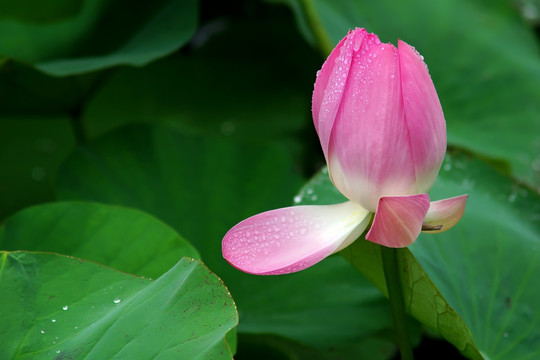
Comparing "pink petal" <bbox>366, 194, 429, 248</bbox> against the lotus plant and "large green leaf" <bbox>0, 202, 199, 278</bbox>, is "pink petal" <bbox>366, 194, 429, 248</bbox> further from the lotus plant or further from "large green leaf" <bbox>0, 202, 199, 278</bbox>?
"large green leaf" <bbox>0, 202, 199, 278</bbox>

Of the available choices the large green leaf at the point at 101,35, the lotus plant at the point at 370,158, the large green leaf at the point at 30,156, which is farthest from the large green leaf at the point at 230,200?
the lotus plant at the point at 370,158

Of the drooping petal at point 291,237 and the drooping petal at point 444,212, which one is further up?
the drooping petal at point 291,237

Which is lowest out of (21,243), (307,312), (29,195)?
(307,312)

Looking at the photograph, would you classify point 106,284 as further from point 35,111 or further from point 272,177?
point 35,111

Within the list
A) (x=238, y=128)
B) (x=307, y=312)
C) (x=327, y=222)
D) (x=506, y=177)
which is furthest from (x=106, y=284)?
(x=238, y=128)

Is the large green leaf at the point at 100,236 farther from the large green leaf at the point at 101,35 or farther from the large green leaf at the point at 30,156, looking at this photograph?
the large green leaf at the point at 30,156

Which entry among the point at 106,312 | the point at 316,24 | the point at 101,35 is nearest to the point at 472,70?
the point at 316,24

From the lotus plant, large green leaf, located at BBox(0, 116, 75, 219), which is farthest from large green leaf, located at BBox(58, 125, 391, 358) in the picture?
the lotus plant
